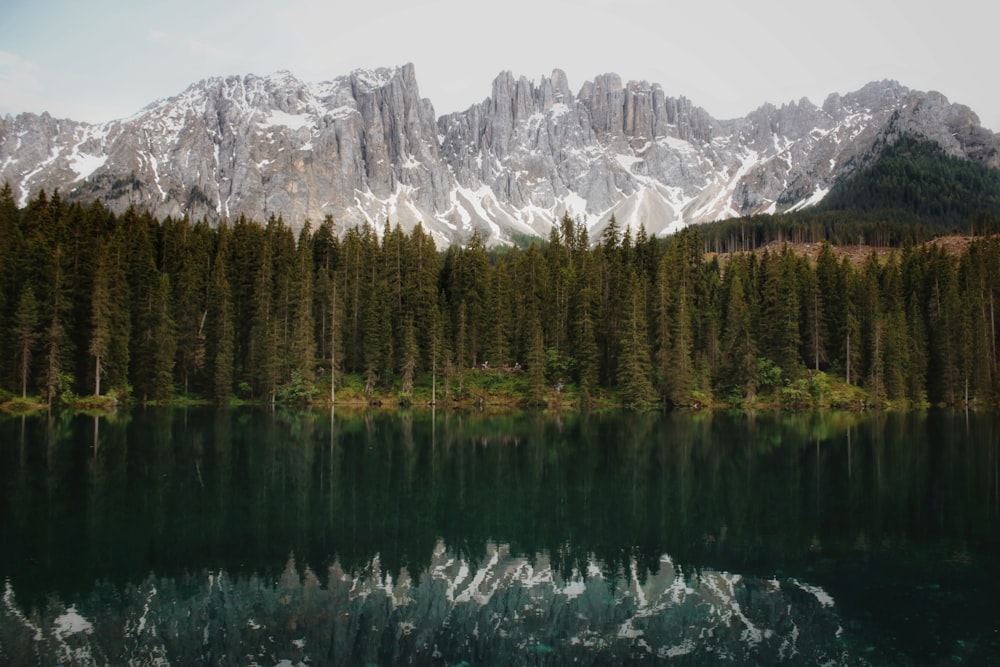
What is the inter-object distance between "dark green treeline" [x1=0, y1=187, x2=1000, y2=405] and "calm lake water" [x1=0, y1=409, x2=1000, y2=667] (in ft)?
122

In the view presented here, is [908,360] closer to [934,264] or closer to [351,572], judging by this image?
[934,264]

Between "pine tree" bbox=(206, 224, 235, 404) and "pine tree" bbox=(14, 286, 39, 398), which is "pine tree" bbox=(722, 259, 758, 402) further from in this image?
"pine tree" bbox=(14, 286, 39, 398)

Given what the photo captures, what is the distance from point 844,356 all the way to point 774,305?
975cm

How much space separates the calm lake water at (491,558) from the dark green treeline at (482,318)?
37055 millimetres

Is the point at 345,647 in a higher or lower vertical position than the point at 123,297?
lower

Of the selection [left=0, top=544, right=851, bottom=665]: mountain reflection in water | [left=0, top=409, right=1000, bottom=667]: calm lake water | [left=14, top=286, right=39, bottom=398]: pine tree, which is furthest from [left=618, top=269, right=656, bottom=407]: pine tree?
[left=0, top=544, right=851, bottom=665]: mountain reflection in water

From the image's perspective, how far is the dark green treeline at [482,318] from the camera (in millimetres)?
66250

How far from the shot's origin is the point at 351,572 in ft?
48.9

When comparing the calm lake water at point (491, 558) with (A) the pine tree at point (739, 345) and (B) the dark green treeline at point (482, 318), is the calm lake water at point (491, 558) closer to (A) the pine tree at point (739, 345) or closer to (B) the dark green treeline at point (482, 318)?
(B) the dark green treeline at point (482, 318)

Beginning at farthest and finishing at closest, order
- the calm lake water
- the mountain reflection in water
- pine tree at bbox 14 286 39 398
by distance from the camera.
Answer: pine tree at bbox 14 286 39 398
the calm lake water
the mountain reflection in water

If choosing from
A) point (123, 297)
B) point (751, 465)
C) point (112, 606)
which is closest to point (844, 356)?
point (751, 465)

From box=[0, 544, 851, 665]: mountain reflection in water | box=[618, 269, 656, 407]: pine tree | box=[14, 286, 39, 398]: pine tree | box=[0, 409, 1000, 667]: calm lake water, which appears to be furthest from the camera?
box=[618, 269, 656, 407]: pine tree

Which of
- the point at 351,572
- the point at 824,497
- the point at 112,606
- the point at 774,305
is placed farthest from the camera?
the point at 774,305

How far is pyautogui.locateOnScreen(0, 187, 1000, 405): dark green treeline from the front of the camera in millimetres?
66250
